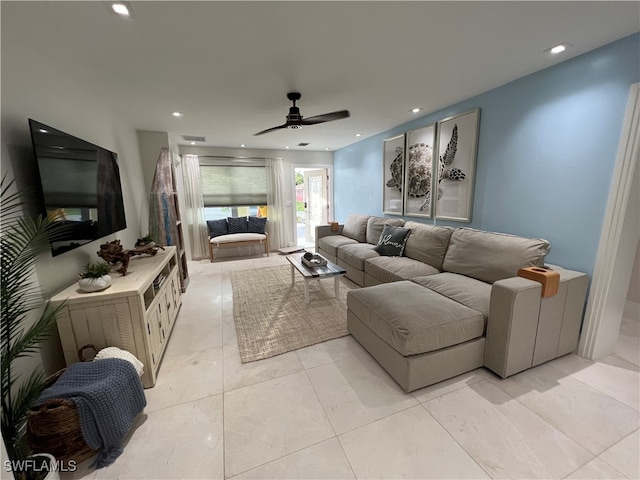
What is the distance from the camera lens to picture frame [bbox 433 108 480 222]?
9.43 feet

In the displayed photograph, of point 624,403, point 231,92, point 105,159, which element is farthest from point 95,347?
point 624,403

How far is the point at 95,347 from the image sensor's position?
1.69 meters

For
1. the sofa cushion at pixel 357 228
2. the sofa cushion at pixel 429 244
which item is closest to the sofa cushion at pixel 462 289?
the sofa cushion at pixel 429 244

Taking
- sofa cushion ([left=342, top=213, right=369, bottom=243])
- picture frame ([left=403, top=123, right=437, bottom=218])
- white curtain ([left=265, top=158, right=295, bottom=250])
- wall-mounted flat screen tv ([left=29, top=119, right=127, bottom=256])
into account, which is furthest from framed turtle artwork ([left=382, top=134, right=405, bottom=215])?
wall-mounted flat screen tv ([left=29, top=119, right=127, bottom=256])

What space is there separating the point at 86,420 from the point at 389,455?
1.52 metres

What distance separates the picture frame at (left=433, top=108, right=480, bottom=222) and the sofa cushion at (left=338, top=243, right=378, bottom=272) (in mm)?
1006

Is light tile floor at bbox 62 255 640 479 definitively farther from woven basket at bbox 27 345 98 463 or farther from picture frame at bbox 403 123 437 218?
picture frame at bbox 403 123 437 218

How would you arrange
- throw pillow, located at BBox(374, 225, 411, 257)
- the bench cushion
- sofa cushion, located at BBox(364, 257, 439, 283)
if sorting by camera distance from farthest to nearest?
the bench cushion, throw pillow, located at BBox(374, 225, 411, 257), sofa cushion, located at BBox(364, 257, 439, 283)

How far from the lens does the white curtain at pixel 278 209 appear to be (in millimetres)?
5801

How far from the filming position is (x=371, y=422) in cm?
154

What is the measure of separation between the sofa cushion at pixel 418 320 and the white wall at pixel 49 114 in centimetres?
218

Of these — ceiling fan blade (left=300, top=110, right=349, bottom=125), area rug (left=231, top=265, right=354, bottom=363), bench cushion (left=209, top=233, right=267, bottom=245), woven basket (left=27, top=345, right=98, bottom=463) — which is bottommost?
area rug (left=231, top=265, right=354, bottom=363)

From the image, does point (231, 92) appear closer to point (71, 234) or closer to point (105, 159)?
point (105, 159)

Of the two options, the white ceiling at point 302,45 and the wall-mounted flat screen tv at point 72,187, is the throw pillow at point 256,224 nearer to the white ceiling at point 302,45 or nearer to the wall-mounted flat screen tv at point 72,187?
the white ceiling at point 302,45
